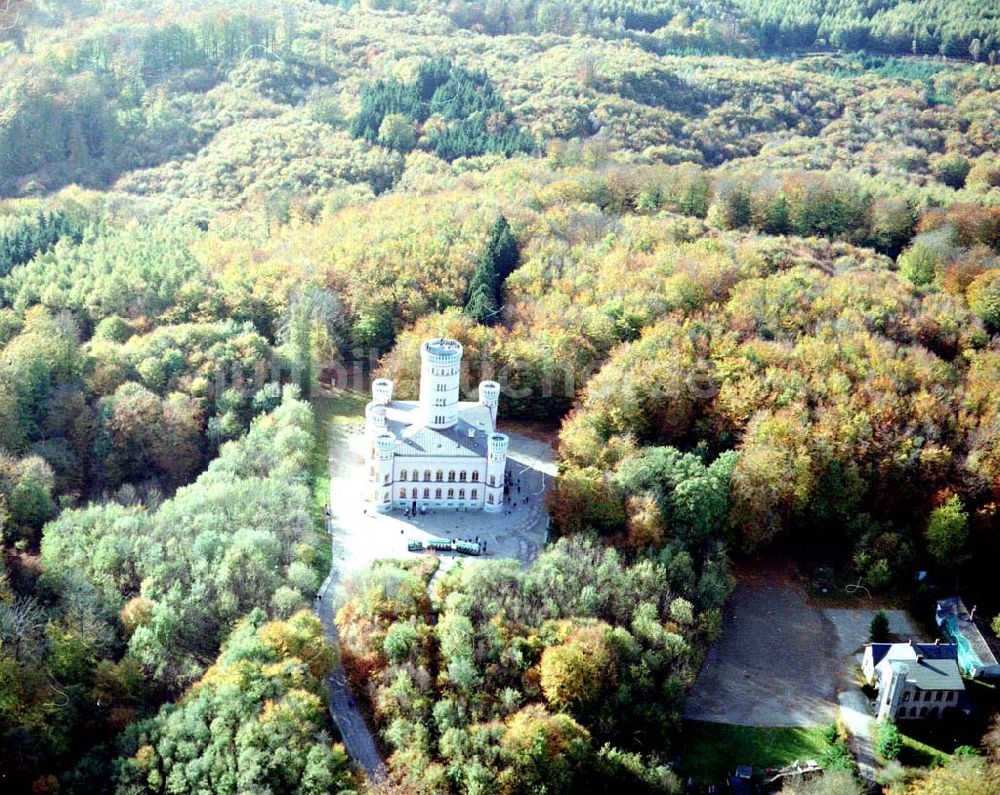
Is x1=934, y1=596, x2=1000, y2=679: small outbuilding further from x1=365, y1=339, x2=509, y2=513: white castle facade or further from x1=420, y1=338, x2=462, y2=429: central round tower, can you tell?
x1=420, y1=338, x2=462, y2=429: central round tower

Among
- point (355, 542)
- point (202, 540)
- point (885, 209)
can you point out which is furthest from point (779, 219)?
point (202, 540)

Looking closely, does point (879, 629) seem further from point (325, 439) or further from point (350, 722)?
point (325, 439)

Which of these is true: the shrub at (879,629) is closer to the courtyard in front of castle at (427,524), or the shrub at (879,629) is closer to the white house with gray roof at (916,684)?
the white house with gray roof at (916,684)

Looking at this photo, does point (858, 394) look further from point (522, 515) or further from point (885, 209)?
point (885, 209)

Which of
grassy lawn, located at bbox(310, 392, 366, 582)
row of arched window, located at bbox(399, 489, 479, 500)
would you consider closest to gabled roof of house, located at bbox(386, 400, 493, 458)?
row of arched window, located at bbox(399, 489, 479, 500)

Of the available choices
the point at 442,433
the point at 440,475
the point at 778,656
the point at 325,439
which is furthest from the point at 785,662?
the point at 325,439

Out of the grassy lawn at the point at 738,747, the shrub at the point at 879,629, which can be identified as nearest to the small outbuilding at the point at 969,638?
the shrub at the point at 879,629
